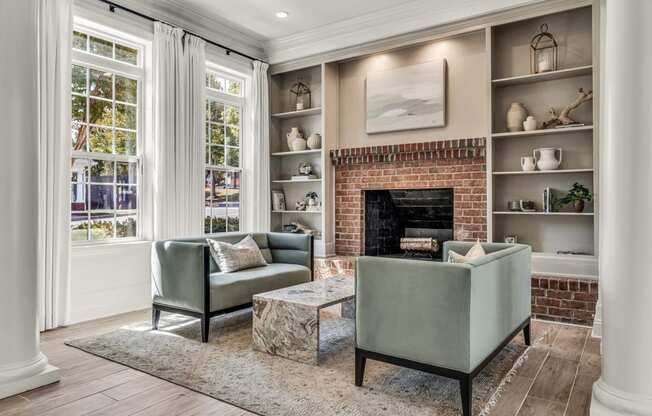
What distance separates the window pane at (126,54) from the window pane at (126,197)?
127 cm

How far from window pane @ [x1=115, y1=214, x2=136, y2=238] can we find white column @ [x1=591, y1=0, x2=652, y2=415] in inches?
163

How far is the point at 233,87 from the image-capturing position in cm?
583

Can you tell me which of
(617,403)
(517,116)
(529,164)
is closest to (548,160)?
(529,164)

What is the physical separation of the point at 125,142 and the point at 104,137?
0.74 feet

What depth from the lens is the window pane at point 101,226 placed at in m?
4.27

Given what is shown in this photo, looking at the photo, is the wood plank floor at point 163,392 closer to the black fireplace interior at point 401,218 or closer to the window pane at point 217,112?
the black fireplace interior at point 401,218

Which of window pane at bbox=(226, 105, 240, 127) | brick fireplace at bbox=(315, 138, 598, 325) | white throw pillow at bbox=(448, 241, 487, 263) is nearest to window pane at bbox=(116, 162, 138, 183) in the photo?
window pane at bbox=(226, 105, 240, 127)

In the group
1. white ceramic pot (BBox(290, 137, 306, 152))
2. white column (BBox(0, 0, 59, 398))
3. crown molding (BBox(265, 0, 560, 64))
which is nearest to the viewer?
white column (BBox(0, 0, 59, 398))

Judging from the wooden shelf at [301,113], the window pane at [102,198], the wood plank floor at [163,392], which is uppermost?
the wooden shelf at [301,113]

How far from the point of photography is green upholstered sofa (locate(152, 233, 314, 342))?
3.48 metres

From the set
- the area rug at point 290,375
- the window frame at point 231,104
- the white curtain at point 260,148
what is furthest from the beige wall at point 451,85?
the area rug at point 290,375

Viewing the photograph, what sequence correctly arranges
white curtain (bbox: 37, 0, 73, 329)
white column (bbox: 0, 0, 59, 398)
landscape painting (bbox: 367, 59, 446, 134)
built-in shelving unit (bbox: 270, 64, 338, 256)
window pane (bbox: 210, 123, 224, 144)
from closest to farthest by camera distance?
white column (bbox: 0, 0, 59, 398) → white curtain (bbox: 37, 0, 73, 329) → landscape painting (bbox: 367, 59, 446, 134) → window pane (bbox: 210, 123, 224, 144) → built-in shelving unit (bbox: 270, 64, 338, 256)

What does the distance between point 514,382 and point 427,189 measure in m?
2.86

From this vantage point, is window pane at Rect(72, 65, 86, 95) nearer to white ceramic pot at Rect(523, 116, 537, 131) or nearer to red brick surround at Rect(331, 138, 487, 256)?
red brick surround at Rect(331, 138, 487, 256)
